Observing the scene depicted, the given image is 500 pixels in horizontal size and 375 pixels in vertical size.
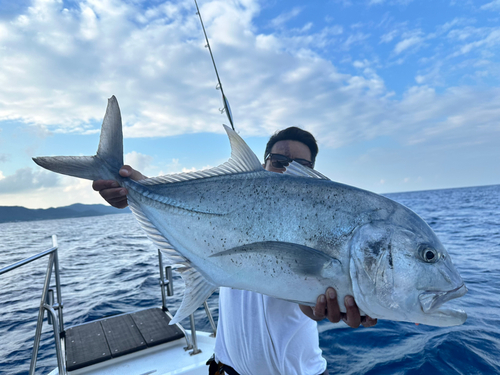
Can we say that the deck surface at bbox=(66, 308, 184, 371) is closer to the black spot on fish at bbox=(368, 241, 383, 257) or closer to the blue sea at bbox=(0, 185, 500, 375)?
the blue sea at bbox=(0, 185, 500, 375)

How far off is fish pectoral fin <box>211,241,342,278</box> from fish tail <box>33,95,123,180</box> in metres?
1.32

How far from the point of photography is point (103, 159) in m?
2.23

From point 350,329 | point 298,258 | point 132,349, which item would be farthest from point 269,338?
point 350,329

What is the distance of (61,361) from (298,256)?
3.14 m

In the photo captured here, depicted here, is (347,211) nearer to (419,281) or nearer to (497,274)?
(419,281)

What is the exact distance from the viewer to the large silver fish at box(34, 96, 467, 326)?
1.45m

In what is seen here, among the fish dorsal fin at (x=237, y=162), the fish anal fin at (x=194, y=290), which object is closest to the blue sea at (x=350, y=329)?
the fish anal fin at (x=194, y=290)

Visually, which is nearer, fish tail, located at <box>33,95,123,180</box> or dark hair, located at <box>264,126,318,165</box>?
fish tail, located at <box>33,95,123,180</box>

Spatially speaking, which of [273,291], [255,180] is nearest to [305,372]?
[273,291]

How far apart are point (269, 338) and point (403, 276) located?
1.08m

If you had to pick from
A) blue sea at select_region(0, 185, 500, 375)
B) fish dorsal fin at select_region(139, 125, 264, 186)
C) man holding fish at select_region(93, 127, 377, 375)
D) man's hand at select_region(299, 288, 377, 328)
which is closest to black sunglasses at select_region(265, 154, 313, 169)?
fish dorsal fin at select_region(139, 125, 264, 186)

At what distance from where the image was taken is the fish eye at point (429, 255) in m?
1.49

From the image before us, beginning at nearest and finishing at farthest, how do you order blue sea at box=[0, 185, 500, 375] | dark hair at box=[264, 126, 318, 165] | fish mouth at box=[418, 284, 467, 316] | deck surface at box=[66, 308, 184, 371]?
1. fish mouth at box=[418, 284, 467, 316]
2. dark hair at box=[264, 126, 318, 165]
3. deck surface at box=[66, 308, 184, 371]
4. blue sea at box=[0, 185, 500, 375]

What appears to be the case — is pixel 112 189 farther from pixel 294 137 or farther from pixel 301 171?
pixel 294 137
